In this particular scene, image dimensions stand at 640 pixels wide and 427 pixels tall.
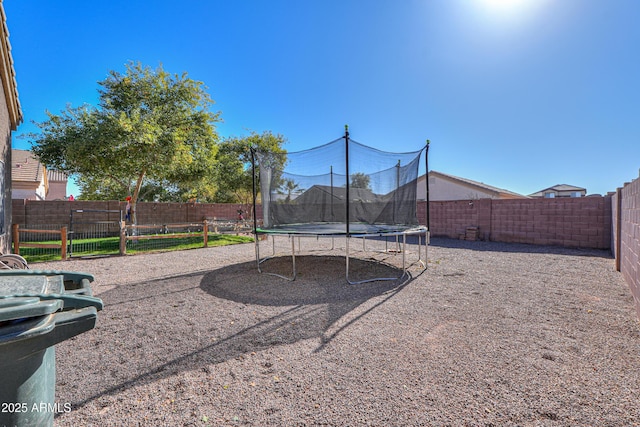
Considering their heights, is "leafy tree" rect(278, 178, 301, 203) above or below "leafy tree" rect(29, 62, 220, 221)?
below

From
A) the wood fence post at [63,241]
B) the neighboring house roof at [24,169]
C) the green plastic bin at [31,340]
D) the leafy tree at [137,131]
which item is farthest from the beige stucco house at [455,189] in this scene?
the neighboring house roof at [24,169]

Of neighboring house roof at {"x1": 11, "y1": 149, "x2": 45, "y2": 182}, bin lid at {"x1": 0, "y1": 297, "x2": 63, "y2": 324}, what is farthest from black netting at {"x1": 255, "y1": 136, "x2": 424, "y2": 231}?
neighboring house roof at {"x1": 11, "y1": 149, "x2": 45, "y2": 182}

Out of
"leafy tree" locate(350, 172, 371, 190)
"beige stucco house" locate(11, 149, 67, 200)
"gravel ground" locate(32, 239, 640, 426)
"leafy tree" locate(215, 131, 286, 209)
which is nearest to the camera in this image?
"gravel ground" locate(32, 239, 640, 426)

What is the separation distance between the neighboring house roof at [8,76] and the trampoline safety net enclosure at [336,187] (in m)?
3.95

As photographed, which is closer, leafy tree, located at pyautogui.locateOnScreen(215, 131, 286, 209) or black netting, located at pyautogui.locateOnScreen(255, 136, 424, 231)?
black netting, located at pyautogui.locateOnScreen(255, 136, 424, 231)

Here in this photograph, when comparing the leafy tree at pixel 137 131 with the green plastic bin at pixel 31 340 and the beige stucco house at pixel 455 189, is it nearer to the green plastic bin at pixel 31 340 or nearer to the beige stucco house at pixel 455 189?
the green plastic bin at pixel 31 340

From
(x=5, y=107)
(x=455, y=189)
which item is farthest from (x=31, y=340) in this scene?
(x=455, y=189)

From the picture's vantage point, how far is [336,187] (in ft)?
21.4

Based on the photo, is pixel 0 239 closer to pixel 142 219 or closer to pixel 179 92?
pixel 179 92

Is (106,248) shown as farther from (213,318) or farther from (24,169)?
(24,169)

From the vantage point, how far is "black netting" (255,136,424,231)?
506 cm

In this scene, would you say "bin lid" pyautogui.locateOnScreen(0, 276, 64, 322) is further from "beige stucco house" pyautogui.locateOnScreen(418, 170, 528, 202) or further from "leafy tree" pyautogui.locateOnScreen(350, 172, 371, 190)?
"beige stucco house" pyautogui.locateOnScreen(418, 170, 528, 202)

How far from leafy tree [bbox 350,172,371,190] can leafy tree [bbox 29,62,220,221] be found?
5088mm

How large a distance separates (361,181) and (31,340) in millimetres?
5413
